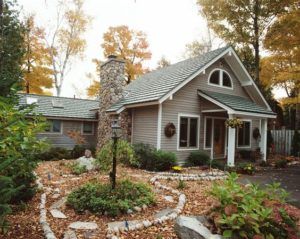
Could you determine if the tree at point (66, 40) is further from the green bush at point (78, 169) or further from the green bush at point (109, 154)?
the green bush at point (109, 154)

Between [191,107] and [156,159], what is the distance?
366 centimetres

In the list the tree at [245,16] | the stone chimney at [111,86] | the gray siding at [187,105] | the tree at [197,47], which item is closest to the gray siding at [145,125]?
the gray siding at [187,105]

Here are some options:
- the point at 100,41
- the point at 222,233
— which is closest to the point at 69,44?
the point at 100,41

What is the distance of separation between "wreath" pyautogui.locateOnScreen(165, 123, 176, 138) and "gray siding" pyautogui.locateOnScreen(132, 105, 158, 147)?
1.86ft

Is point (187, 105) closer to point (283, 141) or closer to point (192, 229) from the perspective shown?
point (192, 229)

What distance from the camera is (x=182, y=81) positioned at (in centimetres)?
1191

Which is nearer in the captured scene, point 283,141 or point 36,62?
point 283,141

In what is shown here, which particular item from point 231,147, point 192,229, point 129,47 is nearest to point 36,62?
point 129,47

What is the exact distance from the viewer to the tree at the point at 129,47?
999 inches

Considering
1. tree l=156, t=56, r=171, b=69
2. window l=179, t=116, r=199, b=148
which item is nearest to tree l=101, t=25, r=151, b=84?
tree l=156, t=56, r=171, b=69

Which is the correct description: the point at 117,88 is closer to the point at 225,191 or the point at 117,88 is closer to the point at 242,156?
the point at 242,156

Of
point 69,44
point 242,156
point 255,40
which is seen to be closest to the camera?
point 242,156

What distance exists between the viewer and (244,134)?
51.1 feet

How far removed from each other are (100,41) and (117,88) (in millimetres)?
12421
